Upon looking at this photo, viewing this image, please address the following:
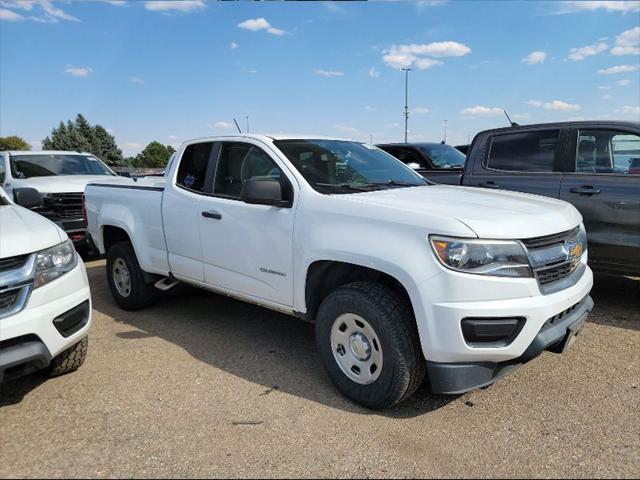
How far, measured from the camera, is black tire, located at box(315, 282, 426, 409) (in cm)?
309

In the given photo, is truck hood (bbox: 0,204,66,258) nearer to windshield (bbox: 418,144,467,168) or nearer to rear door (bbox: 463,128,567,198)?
rear door (bbox: 463,128,567,198)

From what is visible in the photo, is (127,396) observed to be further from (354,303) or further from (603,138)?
(603,138)

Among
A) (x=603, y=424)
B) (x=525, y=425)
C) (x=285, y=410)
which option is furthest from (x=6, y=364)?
(x=603, y=424)

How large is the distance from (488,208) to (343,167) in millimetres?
1306

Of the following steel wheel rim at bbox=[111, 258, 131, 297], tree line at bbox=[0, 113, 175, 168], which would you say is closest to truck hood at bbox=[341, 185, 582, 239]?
steel wheel rim at bbox=[111, 258, 131, 297]

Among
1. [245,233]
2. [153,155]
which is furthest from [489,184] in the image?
[153,155]

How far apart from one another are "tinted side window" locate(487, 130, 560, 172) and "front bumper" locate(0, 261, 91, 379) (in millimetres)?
4443

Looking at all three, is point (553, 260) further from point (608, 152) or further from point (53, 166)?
point (53, 166)

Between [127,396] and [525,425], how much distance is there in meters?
2.57

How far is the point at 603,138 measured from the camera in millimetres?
5129

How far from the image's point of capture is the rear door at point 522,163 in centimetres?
534

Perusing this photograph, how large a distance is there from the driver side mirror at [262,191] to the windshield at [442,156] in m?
6.54

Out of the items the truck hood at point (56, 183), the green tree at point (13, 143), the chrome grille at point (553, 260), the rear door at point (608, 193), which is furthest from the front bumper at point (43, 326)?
the green tree at point (13, 143)

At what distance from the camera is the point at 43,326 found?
3195 mm
